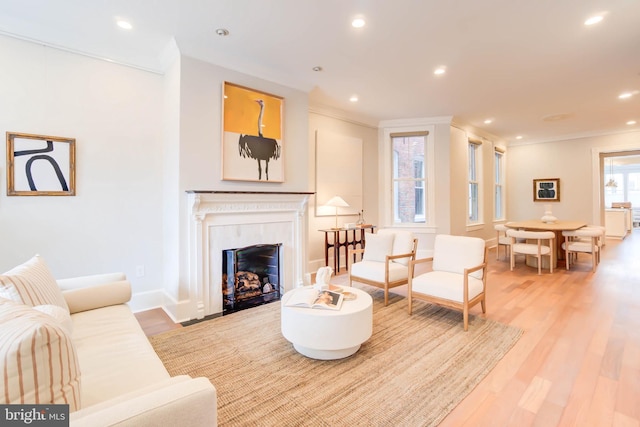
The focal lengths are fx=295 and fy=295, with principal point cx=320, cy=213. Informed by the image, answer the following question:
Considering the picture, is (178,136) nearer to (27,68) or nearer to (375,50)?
(27,68)

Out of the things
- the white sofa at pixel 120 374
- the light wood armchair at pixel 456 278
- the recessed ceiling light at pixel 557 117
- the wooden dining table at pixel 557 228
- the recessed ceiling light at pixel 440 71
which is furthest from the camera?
the recessed ceiling light at pixel 557 117

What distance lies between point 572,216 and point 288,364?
861 centimetres

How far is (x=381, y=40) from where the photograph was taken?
3.05 metres

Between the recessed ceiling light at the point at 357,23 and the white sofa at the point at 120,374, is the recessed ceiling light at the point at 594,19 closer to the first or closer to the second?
the recessed ceiling light at the point at 357,23

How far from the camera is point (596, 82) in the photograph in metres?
4.12

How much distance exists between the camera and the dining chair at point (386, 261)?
352 centimetres

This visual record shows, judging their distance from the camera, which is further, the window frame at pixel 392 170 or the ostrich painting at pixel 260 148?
the window frame at pixel 392 170

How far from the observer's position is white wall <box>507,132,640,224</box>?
7141mm

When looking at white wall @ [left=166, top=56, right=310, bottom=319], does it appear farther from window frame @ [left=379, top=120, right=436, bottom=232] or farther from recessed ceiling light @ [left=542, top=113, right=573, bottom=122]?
recessed ceiling light @ [left=542, top=113, right=573, bottom=122]

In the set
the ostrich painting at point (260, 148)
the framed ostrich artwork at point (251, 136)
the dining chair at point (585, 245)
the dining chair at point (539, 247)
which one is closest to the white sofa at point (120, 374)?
the framed ostrich artwork at point (251, 136)

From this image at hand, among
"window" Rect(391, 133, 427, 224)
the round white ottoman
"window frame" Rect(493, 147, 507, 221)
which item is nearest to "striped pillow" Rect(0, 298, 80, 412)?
the round white ottoman

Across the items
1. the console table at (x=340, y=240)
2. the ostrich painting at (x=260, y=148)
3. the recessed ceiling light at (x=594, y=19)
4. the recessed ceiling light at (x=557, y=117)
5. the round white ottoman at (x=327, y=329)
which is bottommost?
the round white ottoman at (x=327, y=329)

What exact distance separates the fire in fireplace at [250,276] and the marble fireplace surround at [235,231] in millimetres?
73

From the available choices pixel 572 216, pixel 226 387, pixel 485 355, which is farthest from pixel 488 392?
pixel 572 216
